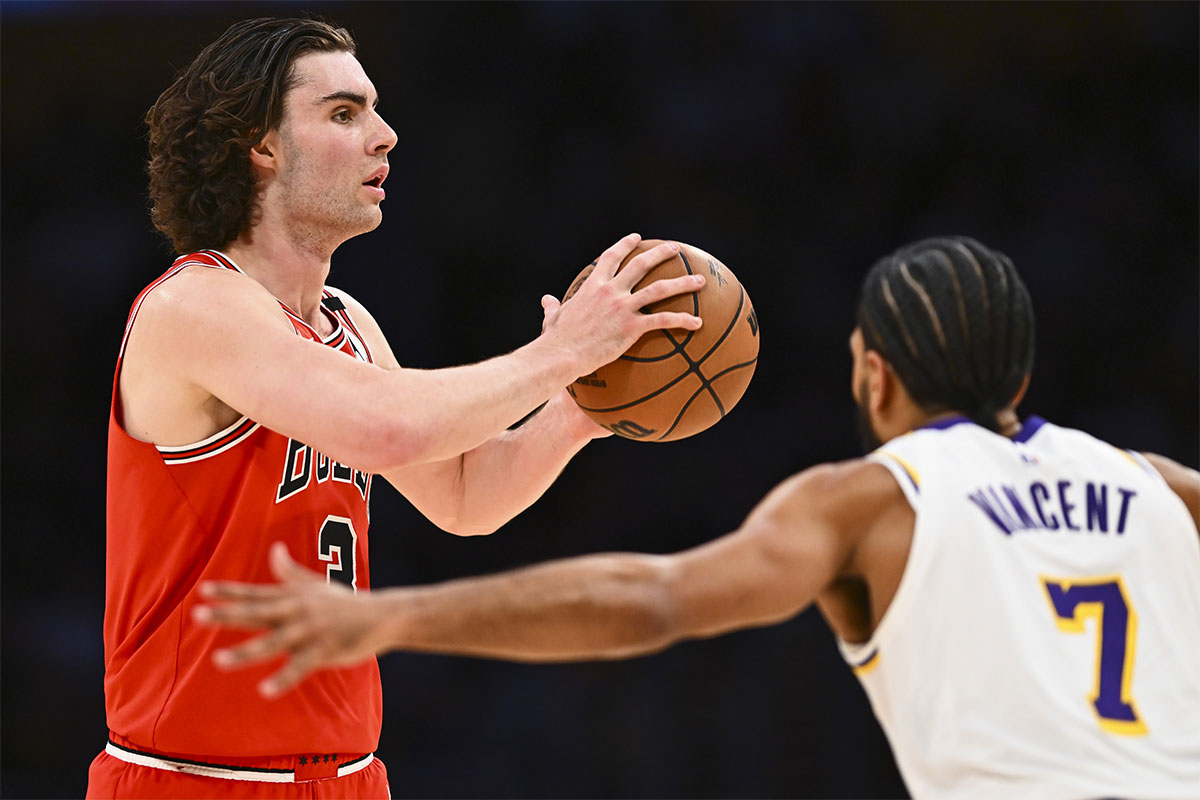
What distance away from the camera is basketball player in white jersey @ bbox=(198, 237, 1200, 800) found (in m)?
2.08

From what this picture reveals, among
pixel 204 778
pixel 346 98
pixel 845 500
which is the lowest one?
pixel 204 778

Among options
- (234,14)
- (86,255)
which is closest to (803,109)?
(234,14)

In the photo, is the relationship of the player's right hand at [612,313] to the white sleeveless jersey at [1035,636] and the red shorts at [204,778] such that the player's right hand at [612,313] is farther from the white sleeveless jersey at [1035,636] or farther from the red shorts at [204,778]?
the red shorts at [204,778]

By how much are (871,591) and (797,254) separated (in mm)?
6477

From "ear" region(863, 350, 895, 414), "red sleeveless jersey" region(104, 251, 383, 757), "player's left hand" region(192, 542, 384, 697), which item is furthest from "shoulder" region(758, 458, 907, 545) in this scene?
"red sleeveless jersey" region(104, 251, 383, 757)

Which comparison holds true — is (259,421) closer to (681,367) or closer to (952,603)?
(681,367)

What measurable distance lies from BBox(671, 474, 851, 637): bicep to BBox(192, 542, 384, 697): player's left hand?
1.77 feet

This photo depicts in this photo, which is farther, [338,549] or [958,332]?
[338,549]

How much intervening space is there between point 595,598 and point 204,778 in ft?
4.91

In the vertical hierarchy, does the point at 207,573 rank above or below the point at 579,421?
below

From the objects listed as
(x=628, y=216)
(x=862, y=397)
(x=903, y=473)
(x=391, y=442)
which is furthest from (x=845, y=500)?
(x=628, y=216)

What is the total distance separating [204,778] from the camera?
10.1ft

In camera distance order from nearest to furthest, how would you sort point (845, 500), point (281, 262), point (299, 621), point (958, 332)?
point (299, 621), point (845, 500), point (958, 332), point (281, 262)

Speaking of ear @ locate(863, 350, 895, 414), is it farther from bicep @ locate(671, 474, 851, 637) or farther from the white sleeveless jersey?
bicep @ locate(671, 474, 851, 637)
